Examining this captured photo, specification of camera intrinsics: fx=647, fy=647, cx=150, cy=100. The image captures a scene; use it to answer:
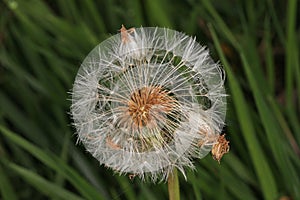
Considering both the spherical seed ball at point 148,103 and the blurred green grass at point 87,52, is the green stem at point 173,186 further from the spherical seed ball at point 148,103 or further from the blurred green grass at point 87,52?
the blurred green grass at point 87,52

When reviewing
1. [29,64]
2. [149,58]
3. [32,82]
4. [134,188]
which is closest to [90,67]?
[149,58]

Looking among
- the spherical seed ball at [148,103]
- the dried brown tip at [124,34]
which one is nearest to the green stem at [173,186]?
the spherical seed ball at [148,103]

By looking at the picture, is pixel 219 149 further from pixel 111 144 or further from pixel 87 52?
pixel 87 52

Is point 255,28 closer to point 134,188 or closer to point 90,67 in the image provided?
point 134,188

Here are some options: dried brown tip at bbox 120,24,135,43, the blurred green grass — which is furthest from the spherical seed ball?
the blurred green grass

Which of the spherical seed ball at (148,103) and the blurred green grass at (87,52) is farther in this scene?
the blurred green grass at (87,52)
